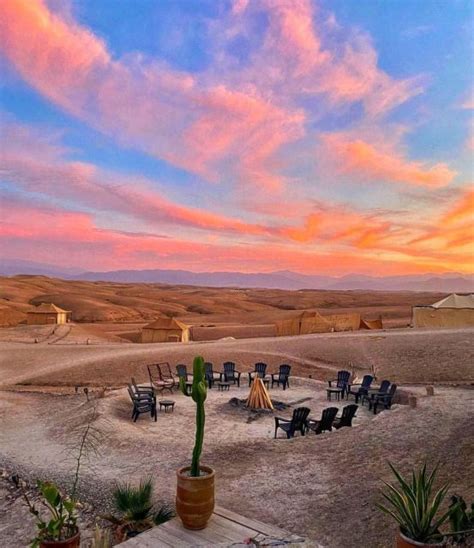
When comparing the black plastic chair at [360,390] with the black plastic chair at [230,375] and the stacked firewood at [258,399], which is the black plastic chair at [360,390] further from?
the black plastic chair at [230,375]

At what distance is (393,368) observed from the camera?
20984 millimetres

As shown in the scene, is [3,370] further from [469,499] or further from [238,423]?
[469,499]

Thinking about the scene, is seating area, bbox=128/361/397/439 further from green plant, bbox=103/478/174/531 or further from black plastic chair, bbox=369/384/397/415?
green plant, bbox=103/478/174/531

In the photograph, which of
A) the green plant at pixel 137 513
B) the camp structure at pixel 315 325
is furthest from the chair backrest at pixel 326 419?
the camp structure at pixel 315 325

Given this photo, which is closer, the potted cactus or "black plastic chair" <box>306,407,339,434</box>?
the potted cactus

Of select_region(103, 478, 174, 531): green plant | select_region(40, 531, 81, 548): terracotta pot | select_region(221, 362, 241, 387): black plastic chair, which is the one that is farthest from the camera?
select_region(221, 362, 241, 387): black plastic chair

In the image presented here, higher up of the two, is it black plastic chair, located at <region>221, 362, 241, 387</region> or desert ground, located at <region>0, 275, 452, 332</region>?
black plastic chair, located at <region>221, 362, 241, 387</region>

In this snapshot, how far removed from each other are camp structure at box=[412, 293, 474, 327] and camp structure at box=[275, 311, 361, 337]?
4.77m

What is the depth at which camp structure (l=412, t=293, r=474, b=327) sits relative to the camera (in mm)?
31911

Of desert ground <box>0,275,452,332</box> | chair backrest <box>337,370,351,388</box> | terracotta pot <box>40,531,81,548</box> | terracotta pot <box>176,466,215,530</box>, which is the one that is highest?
terracotta pot <box>176,466,215,530</box>

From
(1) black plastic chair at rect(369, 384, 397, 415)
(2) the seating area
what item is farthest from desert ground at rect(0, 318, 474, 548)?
(1) black plastic chair at rect(369, 384, 397, 415)

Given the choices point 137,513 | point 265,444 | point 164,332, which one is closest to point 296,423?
point 265,444

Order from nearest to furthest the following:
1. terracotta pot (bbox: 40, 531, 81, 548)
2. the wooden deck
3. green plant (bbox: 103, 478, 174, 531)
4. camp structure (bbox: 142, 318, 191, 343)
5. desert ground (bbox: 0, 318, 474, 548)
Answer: the wooden deck
terracotta pot (bbox: 40, 531, 81, 548)
green plant (bbox: 103, 478, 174, 531)
desert ground (bbox: 0, 318, 474, 548)
camp structure (bbox: 142, 318, 191, 343)

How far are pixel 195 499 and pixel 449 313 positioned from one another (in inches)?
1231
